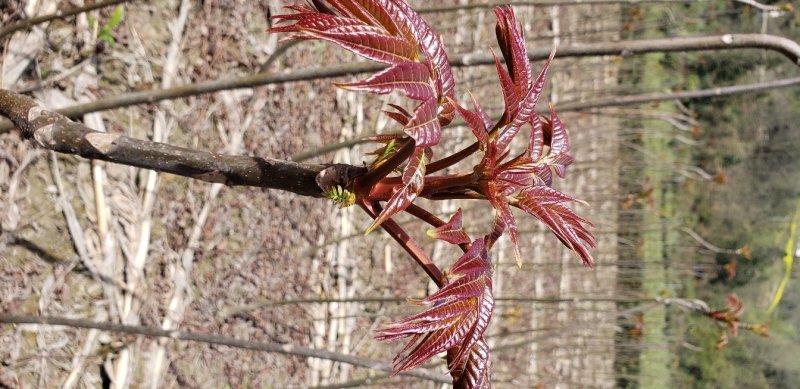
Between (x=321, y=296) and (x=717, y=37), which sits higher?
(x=717, y=37)

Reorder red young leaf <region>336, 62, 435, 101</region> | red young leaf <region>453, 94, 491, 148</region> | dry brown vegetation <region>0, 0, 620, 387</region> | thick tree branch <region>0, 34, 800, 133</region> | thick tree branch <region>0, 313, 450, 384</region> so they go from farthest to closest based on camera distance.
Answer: dry brown vegetation <region>0, 0, 620, 387</region> → thick tree branch <region>0, 313, 450, 384</region> → thick tree branch <region>0, 34, 800, 133</region> → red young leaf <region>453, 94, 491, 148</region> → red young leaf <region>336, 62, 435, 101</region>

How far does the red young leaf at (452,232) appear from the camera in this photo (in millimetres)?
753

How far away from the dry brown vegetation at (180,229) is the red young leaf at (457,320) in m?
1.45

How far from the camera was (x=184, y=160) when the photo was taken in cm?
79

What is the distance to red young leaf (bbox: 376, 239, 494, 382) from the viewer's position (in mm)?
700

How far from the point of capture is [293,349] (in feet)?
5.01

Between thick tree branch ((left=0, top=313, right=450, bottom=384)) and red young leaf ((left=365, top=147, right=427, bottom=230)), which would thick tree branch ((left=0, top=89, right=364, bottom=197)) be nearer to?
red young leaf ((left=365, top=147, right=427, bottom=230))

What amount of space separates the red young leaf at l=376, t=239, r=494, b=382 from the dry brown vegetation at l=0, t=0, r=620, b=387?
1451 millimetres

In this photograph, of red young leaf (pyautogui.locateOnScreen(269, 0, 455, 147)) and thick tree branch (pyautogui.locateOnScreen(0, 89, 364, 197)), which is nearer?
red young leaf (pyautogui.locateOnScreen(269, 0, 455, 147))

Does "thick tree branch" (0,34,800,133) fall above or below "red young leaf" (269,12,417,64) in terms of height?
above

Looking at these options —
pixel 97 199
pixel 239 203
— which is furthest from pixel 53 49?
pixel 239 203

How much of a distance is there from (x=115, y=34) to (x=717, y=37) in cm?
183

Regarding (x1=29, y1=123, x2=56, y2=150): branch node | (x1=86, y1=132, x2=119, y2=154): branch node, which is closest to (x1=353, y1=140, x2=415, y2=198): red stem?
(x1=86, y1=132, x2=119, y2=154): branch node

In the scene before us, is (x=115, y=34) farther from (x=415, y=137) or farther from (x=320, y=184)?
(x=415, y=137)
